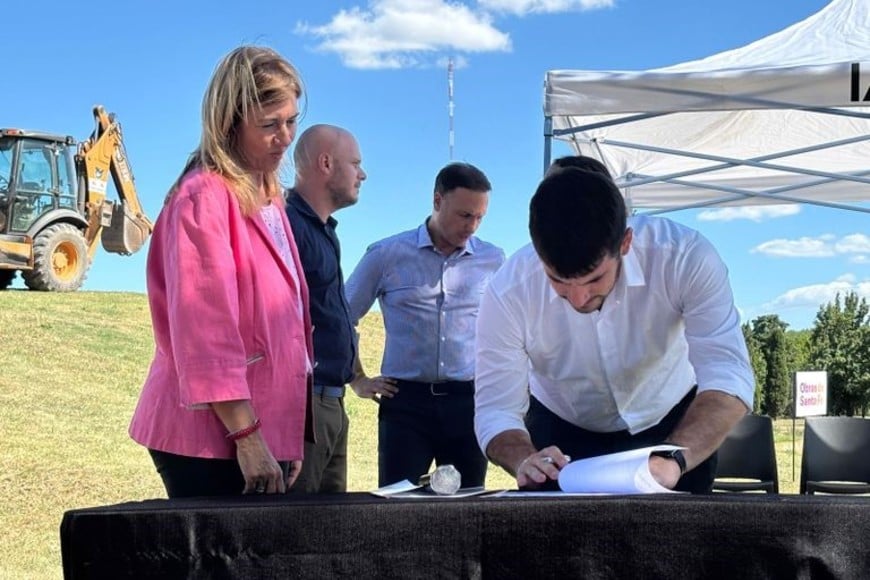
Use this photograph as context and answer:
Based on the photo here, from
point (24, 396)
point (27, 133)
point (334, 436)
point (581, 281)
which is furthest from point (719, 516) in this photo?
point (27, 133)

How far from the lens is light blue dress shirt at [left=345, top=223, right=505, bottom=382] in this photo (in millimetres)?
3371

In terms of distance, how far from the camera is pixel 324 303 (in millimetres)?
2588

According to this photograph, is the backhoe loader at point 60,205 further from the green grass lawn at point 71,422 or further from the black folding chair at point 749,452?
the black folding chair at point 749,452

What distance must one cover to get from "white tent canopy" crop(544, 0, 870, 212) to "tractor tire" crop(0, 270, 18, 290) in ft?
47.0

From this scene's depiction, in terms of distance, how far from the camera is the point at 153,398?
1749 millimetres

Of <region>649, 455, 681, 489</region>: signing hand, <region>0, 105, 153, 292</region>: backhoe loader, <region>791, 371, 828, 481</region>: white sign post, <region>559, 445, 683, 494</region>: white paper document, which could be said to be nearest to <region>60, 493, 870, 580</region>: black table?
<region>559, 445, 683, 494</region>: white paper document

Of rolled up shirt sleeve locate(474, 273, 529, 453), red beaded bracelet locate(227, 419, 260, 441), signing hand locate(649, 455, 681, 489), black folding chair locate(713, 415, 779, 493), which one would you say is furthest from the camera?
black folding chair locate(713, 415, 779, 493)

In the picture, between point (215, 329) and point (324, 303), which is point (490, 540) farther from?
point (324, 303)

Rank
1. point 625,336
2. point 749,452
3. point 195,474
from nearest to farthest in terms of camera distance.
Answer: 1. point 195,474
2. point 625,336
3. point 749,452

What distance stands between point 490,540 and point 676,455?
51cm

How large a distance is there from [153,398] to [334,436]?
91 cm

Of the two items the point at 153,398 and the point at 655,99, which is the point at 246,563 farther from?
the point at 655,99

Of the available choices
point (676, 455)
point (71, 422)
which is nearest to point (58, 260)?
point (71, 422)

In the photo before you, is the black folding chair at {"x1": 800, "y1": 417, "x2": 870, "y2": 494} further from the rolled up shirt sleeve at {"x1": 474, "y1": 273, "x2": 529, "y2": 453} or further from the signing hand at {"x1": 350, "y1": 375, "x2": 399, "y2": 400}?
the rolled up shirt sleeve at {"x1": 474, "y1": 273, "x2": 529, "y2": 453}
